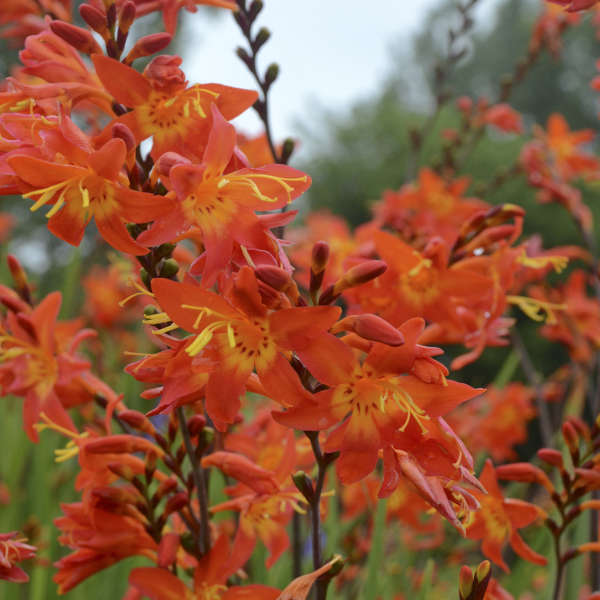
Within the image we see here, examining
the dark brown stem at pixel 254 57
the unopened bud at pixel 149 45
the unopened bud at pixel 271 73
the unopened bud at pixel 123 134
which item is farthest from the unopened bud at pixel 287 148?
the unopened bud at pixel 123 134

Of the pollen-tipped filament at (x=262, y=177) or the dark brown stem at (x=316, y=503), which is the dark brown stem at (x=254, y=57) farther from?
the dark brown stem at (x=316, y=503)

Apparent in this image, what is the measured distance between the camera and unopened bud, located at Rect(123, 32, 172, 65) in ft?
2.61

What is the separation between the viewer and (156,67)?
742mm

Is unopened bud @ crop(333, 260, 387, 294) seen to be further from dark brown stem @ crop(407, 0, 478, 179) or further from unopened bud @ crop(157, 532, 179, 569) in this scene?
dark brown stem @ crop(407, 0, 478, 179)

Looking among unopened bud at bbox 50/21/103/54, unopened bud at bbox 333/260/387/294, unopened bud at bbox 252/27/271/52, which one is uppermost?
unopened bud at bbox 50/21/103/54

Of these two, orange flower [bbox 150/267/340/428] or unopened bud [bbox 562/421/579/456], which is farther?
unopened bud [bbox 562/421/579/456]

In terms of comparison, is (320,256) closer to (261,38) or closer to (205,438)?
(205,438)

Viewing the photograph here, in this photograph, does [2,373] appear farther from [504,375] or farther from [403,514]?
[504,375]

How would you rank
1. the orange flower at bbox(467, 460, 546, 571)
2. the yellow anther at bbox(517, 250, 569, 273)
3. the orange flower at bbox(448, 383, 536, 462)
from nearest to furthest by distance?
the orange flower at bbox(467, 460, 546, 571) < the yellow anther at bbox(517, 250, 569, 273) < the orange flower at bbox(448, 383, 536, 462)

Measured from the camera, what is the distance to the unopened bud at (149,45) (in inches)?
31.4

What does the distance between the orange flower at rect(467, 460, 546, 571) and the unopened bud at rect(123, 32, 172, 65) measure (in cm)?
69

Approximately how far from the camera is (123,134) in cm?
69

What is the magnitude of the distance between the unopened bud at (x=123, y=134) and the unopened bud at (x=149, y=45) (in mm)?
164

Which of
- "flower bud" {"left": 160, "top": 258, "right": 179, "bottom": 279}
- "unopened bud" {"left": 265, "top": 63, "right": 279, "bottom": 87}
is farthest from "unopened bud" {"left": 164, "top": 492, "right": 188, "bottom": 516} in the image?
"unopened bud" {"left": 265, "top": 63, "right": 279, "bottom": 87}
